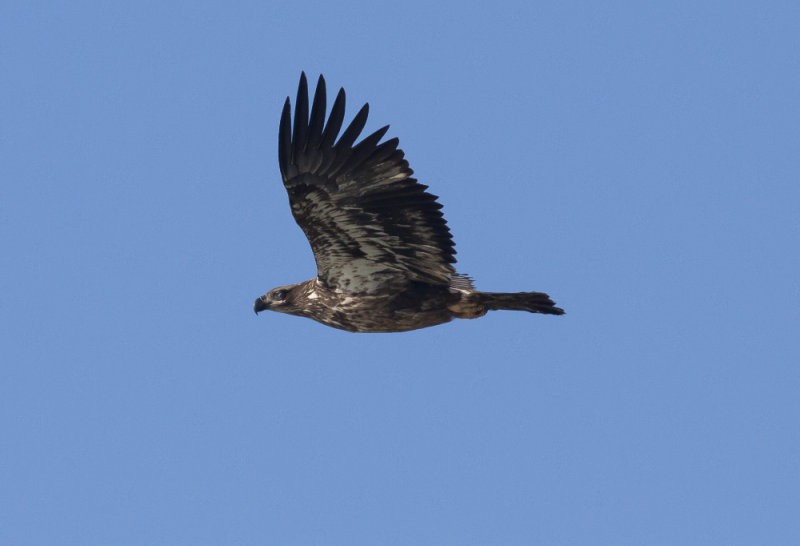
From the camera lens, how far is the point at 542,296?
1211cm

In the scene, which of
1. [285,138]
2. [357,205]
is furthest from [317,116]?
[357,205]

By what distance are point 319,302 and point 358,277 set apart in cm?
62

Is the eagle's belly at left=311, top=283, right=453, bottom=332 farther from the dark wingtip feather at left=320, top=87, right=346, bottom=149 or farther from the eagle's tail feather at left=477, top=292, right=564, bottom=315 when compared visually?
the dark wingtip feather at left=320, top=87, right=346, bottom=149

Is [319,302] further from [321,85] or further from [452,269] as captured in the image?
[321,85]

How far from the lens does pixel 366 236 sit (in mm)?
12062

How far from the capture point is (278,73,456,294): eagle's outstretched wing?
11.3m

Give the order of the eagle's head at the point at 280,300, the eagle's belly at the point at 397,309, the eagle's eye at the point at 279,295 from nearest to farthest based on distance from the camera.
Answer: the eagle's belly at the point at 397,309 < the eagle's head at the point at 280,300 < the eagle's eye at the point at 279,295

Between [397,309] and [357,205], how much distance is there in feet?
4.31

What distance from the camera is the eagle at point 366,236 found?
11.3 m

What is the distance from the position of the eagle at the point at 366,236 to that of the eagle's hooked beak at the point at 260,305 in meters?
0.33

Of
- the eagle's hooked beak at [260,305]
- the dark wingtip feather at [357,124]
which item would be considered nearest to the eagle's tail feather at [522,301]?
the dark wingtip feather at [357,124]

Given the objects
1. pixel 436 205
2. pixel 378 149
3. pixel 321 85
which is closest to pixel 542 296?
pixel 436 205

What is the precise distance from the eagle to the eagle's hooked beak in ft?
1.09

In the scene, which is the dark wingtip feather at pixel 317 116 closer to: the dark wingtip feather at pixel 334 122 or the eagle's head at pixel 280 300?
the dark wingtip feather at pixel 334 122
